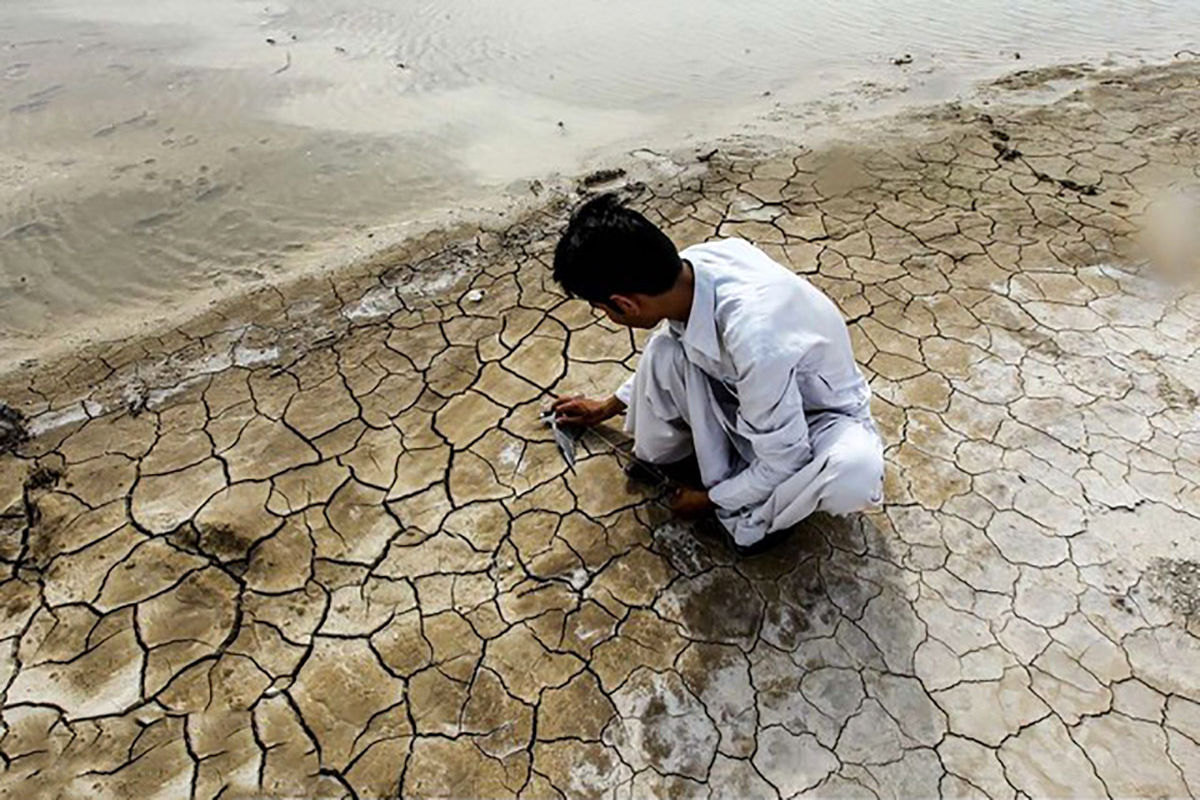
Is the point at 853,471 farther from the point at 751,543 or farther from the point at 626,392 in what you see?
the point at 626,392

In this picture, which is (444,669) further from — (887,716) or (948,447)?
(948,447)

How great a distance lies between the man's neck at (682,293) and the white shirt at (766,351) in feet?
0.05

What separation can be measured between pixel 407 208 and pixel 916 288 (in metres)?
2.61

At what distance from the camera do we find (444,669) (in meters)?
2.24

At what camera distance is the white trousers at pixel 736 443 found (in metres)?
2.07

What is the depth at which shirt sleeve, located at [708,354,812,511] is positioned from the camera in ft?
6.24

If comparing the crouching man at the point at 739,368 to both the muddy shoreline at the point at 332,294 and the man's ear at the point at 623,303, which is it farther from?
the muddy shoreline at the point at 332,294

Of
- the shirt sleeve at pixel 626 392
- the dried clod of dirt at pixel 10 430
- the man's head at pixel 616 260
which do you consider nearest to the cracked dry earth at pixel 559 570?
the dried clod of dirt at pixel 10 430

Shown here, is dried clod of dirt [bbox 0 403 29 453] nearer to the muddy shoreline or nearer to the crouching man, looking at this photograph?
the muddy shoreline

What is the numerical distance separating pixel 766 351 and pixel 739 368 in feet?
0.24

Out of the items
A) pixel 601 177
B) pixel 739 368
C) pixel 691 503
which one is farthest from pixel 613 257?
pixel 601 177

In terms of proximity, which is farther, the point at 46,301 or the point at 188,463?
the point at 46,301

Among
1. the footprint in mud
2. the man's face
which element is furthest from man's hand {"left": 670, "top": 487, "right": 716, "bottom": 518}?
the footprint in mud

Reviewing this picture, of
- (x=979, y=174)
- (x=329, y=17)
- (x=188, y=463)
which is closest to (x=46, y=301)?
(x=188, y=463)
